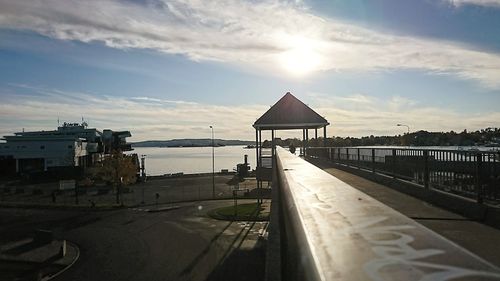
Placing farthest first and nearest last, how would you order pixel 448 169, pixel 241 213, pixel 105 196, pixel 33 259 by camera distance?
pixel 105 196 < pixel 241 213 < pixel 33 259 < pixel 448 169

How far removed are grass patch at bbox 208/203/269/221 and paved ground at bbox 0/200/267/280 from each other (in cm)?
133

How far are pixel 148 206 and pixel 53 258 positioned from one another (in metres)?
27.0

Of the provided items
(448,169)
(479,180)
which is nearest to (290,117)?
(448,169)

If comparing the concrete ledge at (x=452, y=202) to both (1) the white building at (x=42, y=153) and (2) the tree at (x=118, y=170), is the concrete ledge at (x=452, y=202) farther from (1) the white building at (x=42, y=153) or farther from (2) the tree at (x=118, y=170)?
(1) the white building at (x=42, y=153)

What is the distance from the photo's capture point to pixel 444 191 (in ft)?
39.9

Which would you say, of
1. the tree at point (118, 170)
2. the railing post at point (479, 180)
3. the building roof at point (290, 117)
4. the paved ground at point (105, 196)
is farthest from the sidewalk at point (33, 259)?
the tree at point (118, 170)

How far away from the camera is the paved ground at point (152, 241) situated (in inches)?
1082

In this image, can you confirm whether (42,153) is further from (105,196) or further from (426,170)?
(426,170)

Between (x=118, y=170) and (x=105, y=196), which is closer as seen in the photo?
(x=118, y=170)

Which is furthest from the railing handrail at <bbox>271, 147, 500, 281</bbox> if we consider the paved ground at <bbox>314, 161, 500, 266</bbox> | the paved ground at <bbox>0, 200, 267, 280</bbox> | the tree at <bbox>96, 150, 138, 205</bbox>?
the tree at <bbox>96, 150, 138, 205</bbox>

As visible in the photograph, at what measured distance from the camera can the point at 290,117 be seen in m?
37.0

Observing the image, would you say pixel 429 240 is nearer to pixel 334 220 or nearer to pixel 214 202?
pixel 334 220

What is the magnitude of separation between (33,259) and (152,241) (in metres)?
8.61

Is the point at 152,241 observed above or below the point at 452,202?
below
